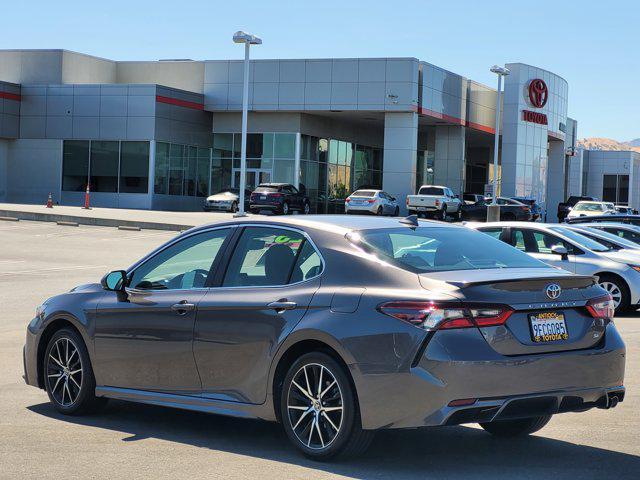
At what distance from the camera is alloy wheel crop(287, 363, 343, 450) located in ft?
19.8

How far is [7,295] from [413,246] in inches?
481

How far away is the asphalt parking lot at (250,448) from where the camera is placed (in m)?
5.96

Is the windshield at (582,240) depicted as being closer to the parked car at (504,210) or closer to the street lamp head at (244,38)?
the street lamp head at (244,38)

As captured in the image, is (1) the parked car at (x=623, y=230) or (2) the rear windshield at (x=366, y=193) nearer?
(1) the parked car at (x=623, y=230)

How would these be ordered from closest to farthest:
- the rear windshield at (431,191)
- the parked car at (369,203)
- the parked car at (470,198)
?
1. the parked car at (369,203)
2. the rear windshield at (431,191)
3. the parked car at (470,198)

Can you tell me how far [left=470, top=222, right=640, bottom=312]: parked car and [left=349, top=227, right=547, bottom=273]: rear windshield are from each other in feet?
30.8

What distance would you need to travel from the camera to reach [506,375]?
5.73 metres

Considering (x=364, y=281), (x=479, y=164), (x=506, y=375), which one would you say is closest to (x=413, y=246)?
(x=364, y=281)

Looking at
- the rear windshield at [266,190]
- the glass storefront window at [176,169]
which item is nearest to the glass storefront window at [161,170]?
the glass storefront window at [176,169]

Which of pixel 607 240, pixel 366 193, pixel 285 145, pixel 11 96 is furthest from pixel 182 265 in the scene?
pixel 11 96

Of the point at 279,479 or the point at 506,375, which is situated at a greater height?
the point at 506,375

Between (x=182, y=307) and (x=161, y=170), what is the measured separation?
50.1 m

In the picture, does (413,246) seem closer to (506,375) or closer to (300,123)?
(506,375)

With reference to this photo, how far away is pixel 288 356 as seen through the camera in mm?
6305
